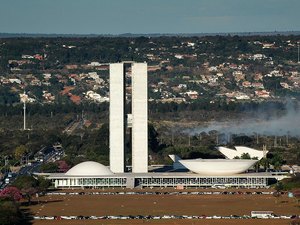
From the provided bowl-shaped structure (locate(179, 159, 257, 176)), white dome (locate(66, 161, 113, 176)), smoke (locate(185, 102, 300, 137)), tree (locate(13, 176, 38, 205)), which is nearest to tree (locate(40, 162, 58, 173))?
white dome (locate(66, 161, 113, 176))

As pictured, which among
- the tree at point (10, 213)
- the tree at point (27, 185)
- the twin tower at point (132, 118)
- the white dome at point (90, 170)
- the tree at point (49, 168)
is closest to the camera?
the tree at point (10, 213)

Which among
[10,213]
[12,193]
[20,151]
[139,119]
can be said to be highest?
[139,119]

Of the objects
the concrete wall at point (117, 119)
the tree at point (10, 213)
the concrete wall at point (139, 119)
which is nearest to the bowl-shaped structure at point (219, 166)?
the concrete wall at point (139, 119)

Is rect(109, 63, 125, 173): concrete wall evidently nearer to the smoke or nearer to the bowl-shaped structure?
the bowl-shaped structure

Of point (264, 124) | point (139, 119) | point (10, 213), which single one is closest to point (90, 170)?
point (139, 119)

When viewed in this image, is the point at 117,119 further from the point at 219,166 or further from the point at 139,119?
the point at 219,166

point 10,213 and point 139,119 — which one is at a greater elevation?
point 139,119

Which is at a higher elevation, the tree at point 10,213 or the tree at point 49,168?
the tree at point 49,168

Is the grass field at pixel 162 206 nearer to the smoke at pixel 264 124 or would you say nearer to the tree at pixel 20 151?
the tree at pixel 20 151
